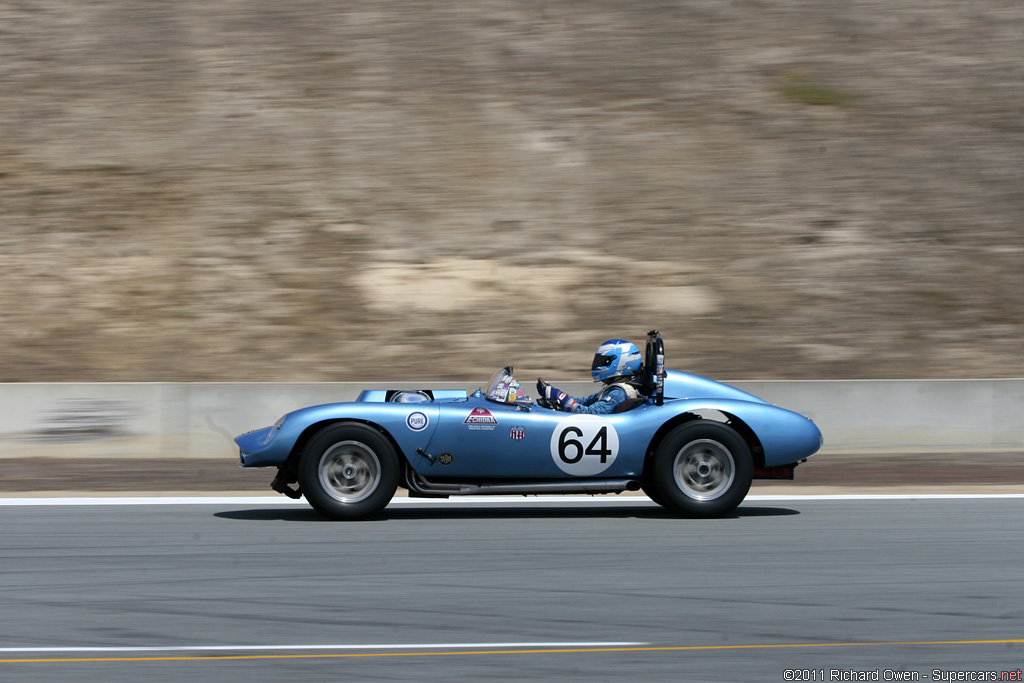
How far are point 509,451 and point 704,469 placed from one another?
1.44 meters

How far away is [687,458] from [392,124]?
45.8 ft

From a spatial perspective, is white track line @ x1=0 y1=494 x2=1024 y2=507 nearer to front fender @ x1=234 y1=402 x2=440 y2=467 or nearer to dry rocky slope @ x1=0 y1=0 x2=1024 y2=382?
front fender @ x1=234 y1=402 x2=440 y2=467

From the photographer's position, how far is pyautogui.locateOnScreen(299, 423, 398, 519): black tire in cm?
762

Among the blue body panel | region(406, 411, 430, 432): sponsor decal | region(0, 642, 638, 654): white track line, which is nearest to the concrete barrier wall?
the blue body panel

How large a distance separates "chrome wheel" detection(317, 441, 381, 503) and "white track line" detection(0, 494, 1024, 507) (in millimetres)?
1149

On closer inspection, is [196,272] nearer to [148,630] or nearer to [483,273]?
[483,273]

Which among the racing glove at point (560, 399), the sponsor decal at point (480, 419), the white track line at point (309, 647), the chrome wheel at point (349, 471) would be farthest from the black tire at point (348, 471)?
the white track line at point (309, 647)

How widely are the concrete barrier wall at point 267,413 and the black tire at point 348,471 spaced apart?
12.4 ft

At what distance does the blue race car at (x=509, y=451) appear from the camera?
7660mm

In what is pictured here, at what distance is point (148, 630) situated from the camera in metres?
5.09

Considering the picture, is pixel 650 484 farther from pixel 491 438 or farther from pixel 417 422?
pixel 417 422

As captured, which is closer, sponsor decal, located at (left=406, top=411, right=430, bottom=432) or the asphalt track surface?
the asphalt track surface

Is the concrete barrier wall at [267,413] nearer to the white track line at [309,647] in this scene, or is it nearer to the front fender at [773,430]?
the front fender at [773,430]

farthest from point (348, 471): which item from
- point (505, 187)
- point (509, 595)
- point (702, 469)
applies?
point (505, 187)
